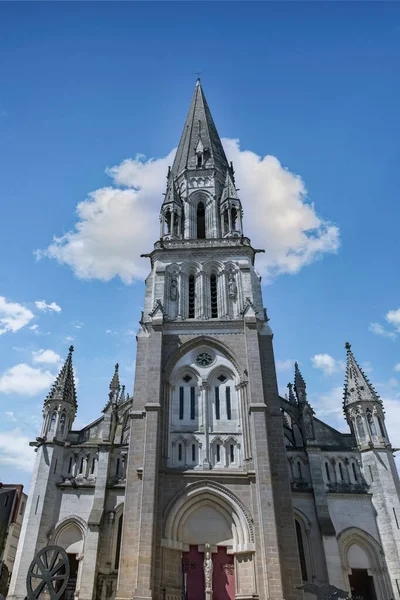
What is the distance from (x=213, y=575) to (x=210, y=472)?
422 cm

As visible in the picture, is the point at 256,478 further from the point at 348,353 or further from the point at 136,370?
the point at 348,353

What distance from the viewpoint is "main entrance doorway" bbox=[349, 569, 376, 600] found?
22.0 m

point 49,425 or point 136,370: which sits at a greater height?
point 136,370

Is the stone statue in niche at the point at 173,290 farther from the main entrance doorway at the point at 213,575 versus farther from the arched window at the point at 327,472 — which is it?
the main entrance doorway at the point at 213,575

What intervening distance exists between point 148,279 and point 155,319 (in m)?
4.39

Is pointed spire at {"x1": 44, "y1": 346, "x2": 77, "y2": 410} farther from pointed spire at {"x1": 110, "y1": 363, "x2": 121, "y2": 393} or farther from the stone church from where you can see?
pointed spire at {"x1": 110, "y1": 363, "x2": 121, "y2": 393}

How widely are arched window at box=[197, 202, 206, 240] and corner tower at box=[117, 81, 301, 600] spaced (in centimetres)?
228

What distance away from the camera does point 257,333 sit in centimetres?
2466

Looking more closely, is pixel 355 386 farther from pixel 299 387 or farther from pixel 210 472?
pixel 210 472

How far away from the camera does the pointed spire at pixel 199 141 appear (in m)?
36.1

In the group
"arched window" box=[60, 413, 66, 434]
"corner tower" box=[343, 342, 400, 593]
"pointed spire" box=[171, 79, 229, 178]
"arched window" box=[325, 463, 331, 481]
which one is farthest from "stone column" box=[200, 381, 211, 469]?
"pointed spire" box=[171, 79, 229, 178]

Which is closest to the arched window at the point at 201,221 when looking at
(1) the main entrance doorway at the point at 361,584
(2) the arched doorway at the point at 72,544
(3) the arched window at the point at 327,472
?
(3) the arched window at the point at 327,472

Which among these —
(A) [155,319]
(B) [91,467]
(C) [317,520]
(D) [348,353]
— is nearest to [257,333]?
(A) [155,319]

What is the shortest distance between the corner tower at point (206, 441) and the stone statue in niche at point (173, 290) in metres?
0.08
